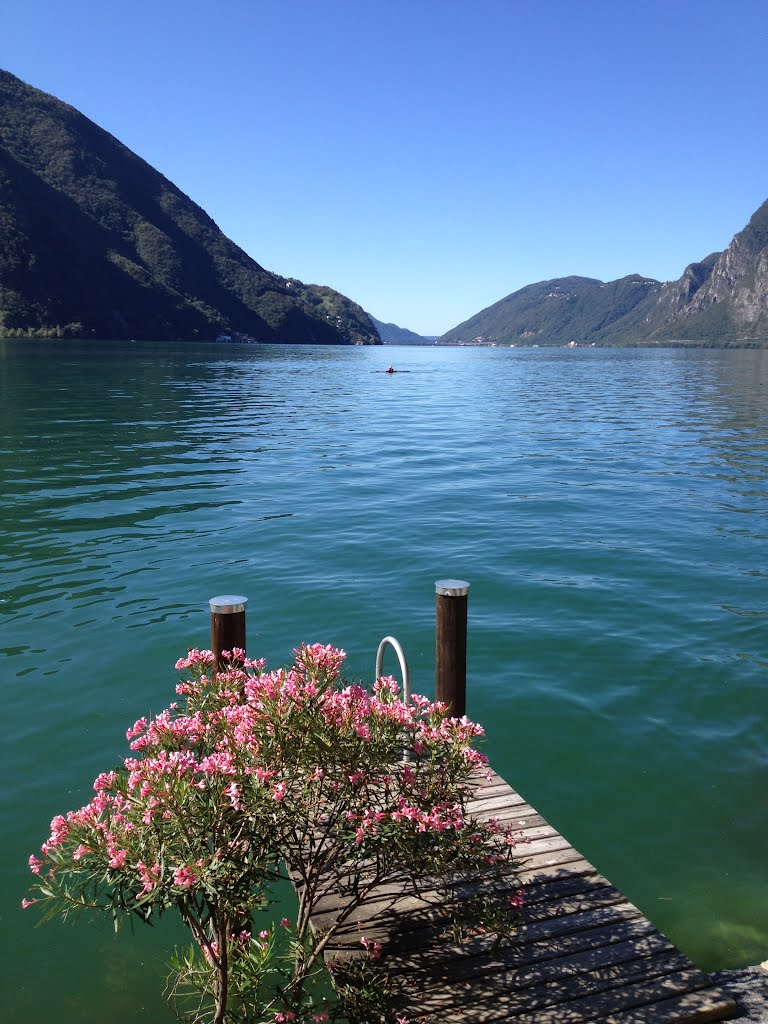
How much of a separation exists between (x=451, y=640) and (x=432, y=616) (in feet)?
17.4

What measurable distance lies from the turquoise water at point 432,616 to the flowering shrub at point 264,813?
1.59 meters

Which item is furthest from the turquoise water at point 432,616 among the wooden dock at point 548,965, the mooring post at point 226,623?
the mooring post at point 226,623

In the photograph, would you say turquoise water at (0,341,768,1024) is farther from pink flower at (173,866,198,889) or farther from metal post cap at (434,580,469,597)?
pink flower at (173,866,198,889)

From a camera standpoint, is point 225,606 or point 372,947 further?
point 225,606

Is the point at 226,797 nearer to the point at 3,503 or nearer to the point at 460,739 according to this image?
the point at 460,739

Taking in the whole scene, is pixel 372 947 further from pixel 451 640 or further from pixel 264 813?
pixel 451 640

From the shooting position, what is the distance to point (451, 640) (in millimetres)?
6617

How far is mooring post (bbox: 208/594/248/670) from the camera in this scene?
5.94 metres

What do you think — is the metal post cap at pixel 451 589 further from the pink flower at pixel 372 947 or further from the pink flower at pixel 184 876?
the pink flower at pixel 184 876

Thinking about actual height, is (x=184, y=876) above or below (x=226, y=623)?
below

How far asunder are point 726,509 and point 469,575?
9.23 m

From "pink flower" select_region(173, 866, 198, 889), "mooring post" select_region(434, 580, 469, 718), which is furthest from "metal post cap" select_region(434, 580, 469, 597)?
"pink flower" select_region(173, 866, 198, 889)

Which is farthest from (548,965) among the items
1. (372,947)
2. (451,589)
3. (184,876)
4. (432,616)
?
(432,616)

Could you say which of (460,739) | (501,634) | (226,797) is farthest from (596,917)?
(501,634)
